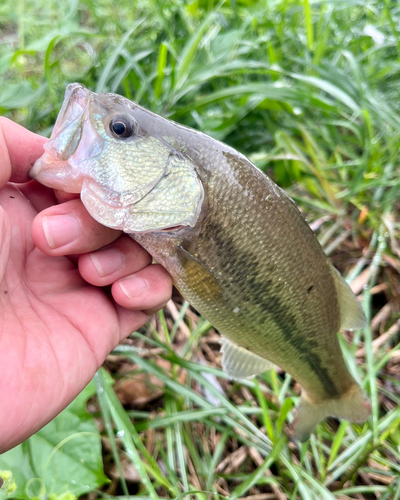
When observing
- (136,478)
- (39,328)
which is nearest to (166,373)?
(136,478)

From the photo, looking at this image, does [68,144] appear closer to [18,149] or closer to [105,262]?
[18,149]

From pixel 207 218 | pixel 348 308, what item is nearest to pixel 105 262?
pixel 207 218

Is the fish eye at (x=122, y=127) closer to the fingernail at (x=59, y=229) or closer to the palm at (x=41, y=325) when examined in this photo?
the fingernail at (x=59, y=229)

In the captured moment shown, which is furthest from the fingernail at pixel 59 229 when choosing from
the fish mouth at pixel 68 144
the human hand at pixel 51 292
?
the fish mouth at pixel 68 144

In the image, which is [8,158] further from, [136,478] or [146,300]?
[136,478]

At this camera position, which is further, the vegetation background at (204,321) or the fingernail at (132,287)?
the vegetation background at (204,321)

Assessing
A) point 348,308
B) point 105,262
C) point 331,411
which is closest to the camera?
point 105,262
